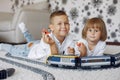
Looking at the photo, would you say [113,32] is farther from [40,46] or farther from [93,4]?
[40,46]

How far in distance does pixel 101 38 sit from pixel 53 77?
48 centimetres

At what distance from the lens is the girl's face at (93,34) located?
1165 millimetres

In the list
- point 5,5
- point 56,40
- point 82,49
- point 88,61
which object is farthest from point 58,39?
point 5,5

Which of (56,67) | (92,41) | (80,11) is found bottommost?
(56,67)

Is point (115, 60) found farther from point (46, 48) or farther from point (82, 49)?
point (46, 48)

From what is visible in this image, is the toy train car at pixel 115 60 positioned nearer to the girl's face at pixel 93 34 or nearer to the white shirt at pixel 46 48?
the girl's face at pixel 93 34

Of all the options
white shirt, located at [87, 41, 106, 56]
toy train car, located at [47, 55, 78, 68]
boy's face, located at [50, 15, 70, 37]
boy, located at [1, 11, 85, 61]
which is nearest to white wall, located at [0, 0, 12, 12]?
boy, located at [1, 11, 85, 61]

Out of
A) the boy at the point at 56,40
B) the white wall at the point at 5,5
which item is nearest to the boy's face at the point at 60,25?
the boy at the point at 56,40

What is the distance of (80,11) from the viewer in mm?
3092

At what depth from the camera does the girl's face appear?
117 centimetres

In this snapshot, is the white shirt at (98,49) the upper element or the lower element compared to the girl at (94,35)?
lower

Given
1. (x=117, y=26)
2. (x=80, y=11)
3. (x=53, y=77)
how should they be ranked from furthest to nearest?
(x=80, y=11) → (x=117, y=26) → (x=53, y=77)

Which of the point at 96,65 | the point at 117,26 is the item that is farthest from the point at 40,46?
the point at 117,26

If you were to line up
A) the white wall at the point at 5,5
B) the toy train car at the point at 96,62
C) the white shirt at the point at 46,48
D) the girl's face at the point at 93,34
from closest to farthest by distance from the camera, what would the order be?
the toy train car at the point at 96,62
the girl's face at the point at 93,34
the white shirt at the point at 46,48
the white wall at the point at 5,5
